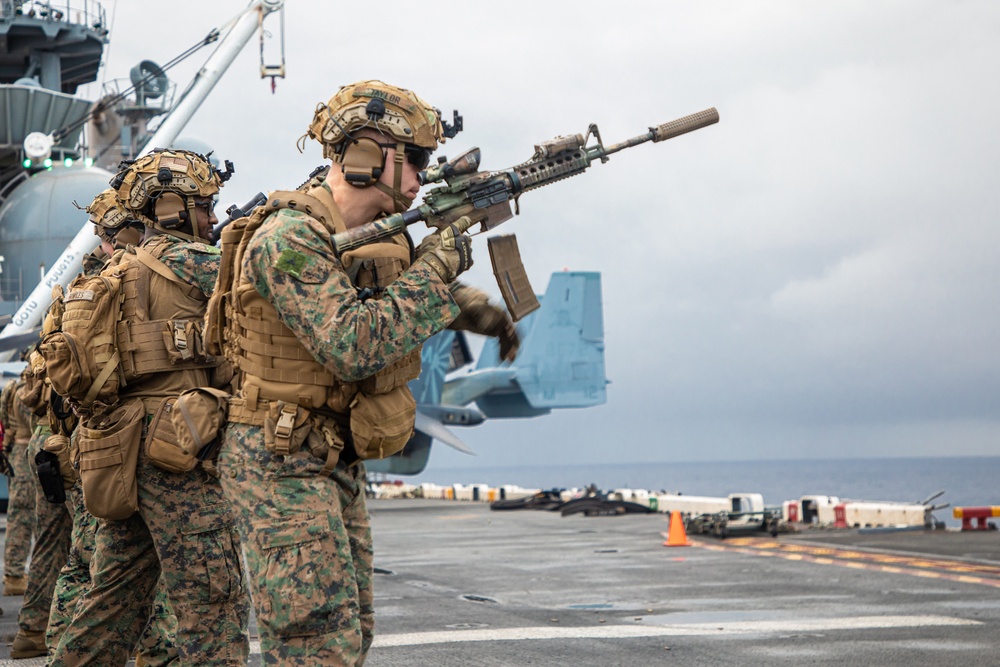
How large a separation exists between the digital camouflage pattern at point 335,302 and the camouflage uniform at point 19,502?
6.63 m

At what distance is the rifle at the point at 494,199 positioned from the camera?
4043 millimetres

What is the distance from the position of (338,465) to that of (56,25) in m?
31.2

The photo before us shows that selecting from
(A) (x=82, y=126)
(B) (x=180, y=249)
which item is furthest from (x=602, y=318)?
(B) (x=180, y=249)

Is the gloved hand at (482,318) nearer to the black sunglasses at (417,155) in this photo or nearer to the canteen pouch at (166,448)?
the black sunglasses at (417,155)

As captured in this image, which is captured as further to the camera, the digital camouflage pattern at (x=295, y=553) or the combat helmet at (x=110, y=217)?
the combat helmet at (x=110, y=217)

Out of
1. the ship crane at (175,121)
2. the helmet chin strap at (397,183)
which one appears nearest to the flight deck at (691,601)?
the helmet chin strap at (397,183)

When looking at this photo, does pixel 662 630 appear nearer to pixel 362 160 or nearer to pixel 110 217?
pixel 110 217

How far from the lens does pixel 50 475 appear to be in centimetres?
696

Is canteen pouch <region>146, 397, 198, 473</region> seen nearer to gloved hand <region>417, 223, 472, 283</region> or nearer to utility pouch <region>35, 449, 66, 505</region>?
gloved hand <region>417, 223, 472, 283</region>

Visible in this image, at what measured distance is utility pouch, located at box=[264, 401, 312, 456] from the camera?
152 inches

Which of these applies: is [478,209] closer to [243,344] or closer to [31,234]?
[243,344]

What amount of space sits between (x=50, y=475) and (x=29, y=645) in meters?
1.06

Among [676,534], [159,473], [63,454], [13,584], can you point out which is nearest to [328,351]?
[159,473]

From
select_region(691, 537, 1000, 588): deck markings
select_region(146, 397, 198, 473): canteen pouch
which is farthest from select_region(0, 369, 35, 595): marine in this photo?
select_region(691, 537, 1000, 588): deck markings
